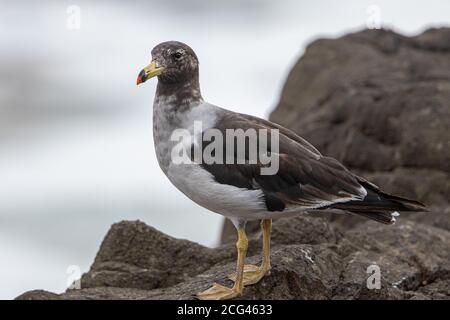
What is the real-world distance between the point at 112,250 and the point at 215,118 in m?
2.71

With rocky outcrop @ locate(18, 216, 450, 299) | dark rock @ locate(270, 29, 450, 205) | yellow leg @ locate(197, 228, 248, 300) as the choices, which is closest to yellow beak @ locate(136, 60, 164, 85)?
yellow leg @ locate(197, 228, 248, 300)

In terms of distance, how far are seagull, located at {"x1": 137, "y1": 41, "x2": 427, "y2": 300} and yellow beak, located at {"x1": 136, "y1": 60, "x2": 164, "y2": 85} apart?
0.4 inches

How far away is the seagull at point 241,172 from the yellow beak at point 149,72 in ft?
0.03

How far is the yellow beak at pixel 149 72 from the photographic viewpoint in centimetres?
1149

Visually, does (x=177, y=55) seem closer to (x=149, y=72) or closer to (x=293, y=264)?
(x=149, y=72)

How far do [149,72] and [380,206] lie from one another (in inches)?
111

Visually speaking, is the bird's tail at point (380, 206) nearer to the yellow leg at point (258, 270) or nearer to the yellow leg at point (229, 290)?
the yellow leg at point (258, 270)

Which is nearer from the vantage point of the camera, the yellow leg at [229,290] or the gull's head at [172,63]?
the yellow leg at [229,290]

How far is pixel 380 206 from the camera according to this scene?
11.5 m

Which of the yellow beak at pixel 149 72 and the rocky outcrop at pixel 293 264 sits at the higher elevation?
the yellow beak at pixel 149 72

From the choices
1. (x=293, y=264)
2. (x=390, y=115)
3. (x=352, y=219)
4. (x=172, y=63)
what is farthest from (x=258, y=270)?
(x=390, y=115)

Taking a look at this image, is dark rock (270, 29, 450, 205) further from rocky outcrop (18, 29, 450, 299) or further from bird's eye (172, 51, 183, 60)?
bird's eye (172, 51, 183, 60)

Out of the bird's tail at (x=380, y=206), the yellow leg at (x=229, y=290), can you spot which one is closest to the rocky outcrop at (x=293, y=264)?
the yellow leg at (x=229, y=290)

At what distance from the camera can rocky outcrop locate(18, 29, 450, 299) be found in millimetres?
12164
